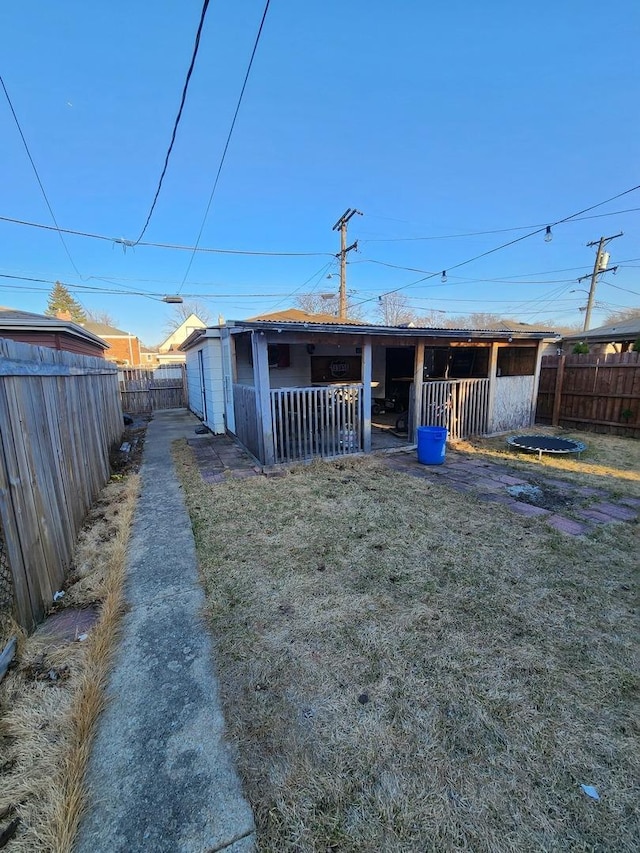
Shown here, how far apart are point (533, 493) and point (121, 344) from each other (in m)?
34.2

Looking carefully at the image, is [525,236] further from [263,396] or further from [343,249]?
[263,396]

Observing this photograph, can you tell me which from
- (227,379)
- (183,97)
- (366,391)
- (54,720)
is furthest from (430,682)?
(227,379)

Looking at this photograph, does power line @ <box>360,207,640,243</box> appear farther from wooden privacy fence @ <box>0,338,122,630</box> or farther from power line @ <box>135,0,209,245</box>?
wooden privacy fence @ <box>0,338,122,630</box>

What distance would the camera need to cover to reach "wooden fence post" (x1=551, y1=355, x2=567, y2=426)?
9328 mm

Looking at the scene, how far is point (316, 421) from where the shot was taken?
21.2 ft

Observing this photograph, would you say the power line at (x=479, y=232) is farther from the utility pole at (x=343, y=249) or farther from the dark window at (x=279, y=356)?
the dark window at (x=279, y=356)

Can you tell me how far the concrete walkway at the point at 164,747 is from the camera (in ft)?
4.24

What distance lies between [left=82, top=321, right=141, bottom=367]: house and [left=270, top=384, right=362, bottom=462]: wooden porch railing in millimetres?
28257

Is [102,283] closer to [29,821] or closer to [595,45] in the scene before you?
[595,45]

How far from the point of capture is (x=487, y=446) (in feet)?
25.0

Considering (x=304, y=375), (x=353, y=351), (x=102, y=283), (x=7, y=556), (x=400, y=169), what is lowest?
(x=7, y=556)

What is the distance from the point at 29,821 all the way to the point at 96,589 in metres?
1.62

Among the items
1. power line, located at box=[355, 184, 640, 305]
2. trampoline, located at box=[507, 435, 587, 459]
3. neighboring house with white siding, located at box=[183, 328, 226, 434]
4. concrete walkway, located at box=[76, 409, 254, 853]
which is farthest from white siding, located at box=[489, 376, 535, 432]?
concrete walkway, located at box=[76, 409, 254, 853]

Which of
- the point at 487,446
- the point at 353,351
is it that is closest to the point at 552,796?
the point at 487,446
